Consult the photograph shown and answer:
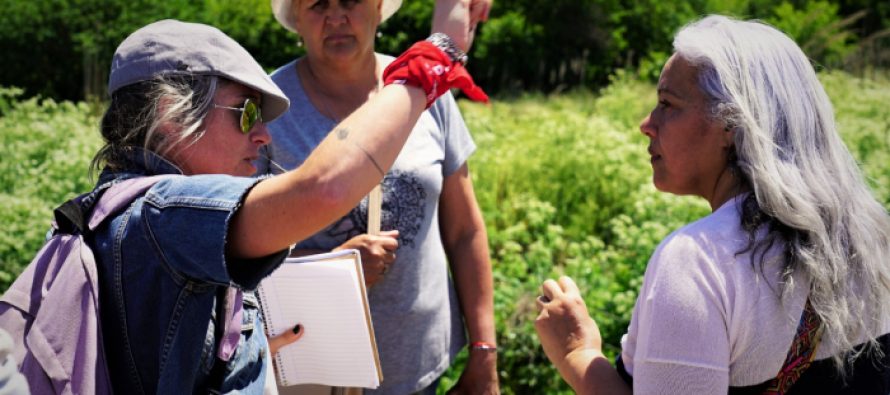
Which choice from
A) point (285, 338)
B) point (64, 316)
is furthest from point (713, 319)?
point (64, 316)

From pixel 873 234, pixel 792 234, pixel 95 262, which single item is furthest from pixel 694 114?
pixel 95 262

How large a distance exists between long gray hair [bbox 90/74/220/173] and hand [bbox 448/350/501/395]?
4.73 feet

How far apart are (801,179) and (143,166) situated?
1.25m

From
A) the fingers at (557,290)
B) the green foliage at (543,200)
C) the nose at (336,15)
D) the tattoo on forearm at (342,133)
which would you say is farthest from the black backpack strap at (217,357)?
the green foliage at (543,200)

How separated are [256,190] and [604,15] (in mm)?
16160

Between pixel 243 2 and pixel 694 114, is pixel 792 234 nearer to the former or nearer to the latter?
pixel 694 114

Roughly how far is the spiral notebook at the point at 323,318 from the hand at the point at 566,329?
0.43 meters

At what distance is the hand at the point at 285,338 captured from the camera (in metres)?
2.18

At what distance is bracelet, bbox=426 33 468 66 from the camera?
177 cm

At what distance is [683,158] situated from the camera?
189 cm

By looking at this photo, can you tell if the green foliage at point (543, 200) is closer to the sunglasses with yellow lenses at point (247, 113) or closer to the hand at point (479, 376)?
the hand at point (479, 376)

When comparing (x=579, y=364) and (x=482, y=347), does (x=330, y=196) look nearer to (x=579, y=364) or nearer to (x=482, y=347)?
(x=579, y=364)

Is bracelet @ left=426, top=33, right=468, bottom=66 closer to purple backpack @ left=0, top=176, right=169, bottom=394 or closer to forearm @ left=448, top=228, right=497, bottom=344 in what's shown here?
purple backpack @ left=0, top=176, right=169, bottom=394

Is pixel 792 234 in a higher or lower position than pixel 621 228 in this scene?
higher
